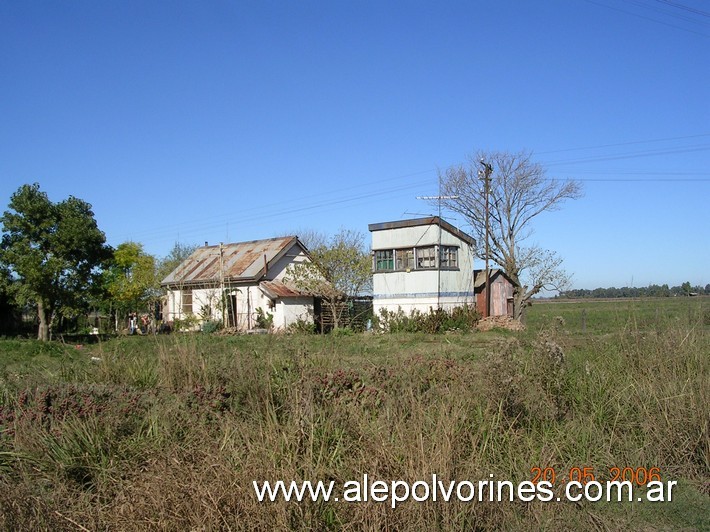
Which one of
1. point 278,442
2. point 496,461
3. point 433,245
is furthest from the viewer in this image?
point 433,245

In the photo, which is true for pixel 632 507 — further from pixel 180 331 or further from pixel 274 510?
pixel 180 331

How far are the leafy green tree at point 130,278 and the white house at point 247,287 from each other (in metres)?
3.35

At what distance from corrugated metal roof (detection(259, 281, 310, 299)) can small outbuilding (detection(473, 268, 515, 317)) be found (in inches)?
362

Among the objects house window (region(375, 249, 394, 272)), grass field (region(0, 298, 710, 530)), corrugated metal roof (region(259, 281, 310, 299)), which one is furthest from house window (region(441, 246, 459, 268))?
grass field (region(0, 298, 710, 530))

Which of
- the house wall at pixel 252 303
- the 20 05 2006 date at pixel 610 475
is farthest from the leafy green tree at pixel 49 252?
the 20 05 2006 date at pixel 610 475

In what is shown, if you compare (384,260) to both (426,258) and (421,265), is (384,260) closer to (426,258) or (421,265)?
(421,265)

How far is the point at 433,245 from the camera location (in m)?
31.0

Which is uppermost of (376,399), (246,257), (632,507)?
(246,257)

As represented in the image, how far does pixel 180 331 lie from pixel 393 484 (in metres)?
6.79

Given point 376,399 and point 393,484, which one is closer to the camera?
point 393,484

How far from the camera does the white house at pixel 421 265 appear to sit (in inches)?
1222

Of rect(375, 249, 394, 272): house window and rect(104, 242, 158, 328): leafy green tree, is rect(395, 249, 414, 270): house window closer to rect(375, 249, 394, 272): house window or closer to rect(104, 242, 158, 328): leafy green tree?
rect(375, 249, 394, 272): house window

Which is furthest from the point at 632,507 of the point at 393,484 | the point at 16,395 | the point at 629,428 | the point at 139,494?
the point at 16,395

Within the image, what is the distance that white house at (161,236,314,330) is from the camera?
110 feet
